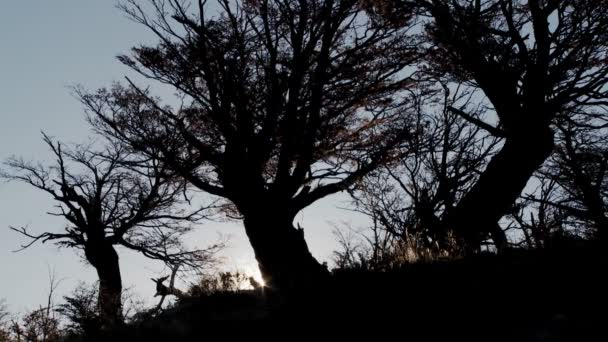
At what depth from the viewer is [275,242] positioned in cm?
684

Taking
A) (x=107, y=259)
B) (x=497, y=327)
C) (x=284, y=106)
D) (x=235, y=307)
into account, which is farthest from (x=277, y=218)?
(x=107, y=259)

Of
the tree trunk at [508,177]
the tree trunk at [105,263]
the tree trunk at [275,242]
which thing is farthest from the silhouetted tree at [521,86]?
the tree trunk at [105,263]

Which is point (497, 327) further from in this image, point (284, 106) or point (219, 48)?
point (219, 48)

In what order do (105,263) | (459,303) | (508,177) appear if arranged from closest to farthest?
(459,303)
(508,177)
(105,263)

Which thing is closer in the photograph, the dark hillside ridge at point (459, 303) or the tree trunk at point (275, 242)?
the dark hillside ridge at point (459, 303)

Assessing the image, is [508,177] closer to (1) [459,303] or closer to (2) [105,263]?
(1) [459,303]

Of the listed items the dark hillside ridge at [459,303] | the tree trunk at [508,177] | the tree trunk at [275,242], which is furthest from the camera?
the tree trunk at [275,242]

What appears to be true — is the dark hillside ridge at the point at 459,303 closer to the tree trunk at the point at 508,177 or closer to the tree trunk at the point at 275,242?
the tree trunk at the point at 508,177

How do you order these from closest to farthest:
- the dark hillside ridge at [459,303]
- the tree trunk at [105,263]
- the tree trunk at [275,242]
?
the dark hillside ridge at [459,303]
the tree trunk at [275,242]
the tree trunk at [105,263]

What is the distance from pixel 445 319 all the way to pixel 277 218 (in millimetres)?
4665

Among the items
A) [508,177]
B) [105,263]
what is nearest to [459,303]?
[508,177]

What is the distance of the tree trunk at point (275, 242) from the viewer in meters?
6.70

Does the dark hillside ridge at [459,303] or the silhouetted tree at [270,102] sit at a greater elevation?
the silhouetted tree at [270,102]

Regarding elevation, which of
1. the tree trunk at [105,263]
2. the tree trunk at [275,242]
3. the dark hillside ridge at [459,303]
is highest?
the tree trunk at [105,263]
